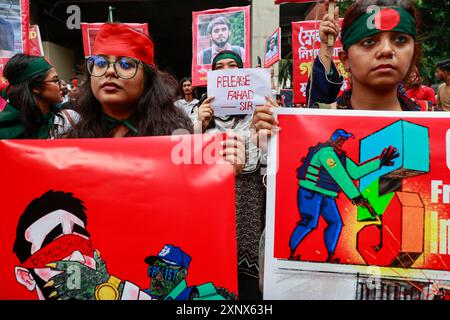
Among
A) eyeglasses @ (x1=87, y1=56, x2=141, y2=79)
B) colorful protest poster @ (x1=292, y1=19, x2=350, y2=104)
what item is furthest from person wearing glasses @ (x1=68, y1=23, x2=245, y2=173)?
colorful protest poster @ (x1=292, y1=19, x2=350, y2=104)

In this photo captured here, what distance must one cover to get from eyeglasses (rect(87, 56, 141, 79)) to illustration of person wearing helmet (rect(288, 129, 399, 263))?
A: 79 cm

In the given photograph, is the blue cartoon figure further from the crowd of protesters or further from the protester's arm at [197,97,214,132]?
the protester's arm at [197,97,214,132]

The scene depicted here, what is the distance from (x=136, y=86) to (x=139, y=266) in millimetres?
745

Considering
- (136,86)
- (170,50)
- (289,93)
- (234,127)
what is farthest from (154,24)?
(136,86)

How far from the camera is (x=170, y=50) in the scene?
55.6 ft

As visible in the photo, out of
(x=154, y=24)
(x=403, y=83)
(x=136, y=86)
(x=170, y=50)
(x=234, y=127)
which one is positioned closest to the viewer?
(x=136, y=86)

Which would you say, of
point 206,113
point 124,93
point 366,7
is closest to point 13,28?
point 206,113

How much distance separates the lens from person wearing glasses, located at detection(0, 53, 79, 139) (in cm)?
233

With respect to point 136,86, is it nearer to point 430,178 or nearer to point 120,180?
point 120,180

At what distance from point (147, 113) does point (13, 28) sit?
2.34 m

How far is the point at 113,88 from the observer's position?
1749 mm

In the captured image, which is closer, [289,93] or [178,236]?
[178,236]

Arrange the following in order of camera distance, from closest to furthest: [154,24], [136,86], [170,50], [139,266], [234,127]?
[139,266]
[136,86]
[234,127]
[154,24]
[170,50]

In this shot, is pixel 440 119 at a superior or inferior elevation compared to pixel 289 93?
inferior
